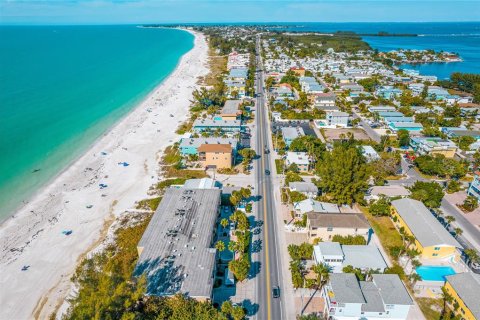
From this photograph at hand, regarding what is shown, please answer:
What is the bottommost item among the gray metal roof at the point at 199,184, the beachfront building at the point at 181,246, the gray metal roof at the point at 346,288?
the gray metal roof at the point at 199,184

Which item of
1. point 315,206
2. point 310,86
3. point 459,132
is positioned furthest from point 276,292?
point 310,86

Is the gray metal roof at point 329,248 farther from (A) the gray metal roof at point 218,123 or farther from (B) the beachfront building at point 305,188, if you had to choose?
(A) the gray metal roof at point 218,123

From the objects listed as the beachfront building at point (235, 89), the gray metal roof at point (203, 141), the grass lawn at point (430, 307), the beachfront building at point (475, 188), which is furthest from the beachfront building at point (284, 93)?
the grass lawn at point (430, 307)

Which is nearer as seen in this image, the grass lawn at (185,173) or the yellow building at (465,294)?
the yellow building at (465,294)

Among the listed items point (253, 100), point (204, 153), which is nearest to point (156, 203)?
point (204, 153)

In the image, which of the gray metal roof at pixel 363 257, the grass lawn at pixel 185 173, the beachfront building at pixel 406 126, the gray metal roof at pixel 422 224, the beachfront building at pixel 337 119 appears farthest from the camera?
the beachfront building at pixel 337 119
